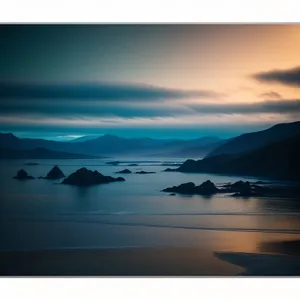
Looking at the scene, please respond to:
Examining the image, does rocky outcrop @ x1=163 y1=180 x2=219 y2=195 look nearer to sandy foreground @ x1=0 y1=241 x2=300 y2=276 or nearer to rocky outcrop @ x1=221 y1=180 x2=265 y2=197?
rocky outcrop @ x1=221 y1=180 x2=265 y2=197

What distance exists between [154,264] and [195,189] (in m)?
0.54

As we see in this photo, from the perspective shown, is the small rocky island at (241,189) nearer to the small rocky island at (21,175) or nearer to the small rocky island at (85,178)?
the small rocky island at (85,178)

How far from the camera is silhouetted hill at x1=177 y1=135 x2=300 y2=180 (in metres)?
2.88

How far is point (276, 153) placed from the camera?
288 centimetres

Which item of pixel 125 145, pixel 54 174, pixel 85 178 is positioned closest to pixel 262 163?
pixel 125 145

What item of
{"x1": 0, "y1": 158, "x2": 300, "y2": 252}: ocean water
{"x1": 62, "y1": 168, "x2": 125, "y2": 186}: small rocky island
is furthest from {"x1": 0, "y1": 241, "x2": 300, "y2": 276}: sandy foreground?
{"x1": 62, "y1": 168, "x2": 125, "y2": 186}: small rocky island

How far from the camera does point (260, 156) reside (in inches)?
114

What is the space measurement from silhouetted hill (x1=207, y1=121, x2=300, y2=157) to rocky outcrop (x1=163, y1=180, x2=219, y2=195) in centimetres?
20

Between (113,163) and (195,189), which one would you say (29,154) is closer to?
(113,163)

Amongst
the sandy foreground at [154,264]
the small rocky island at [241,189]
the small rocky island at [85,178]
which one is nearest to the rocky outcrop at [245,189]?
the small rocky island at [241,189]
